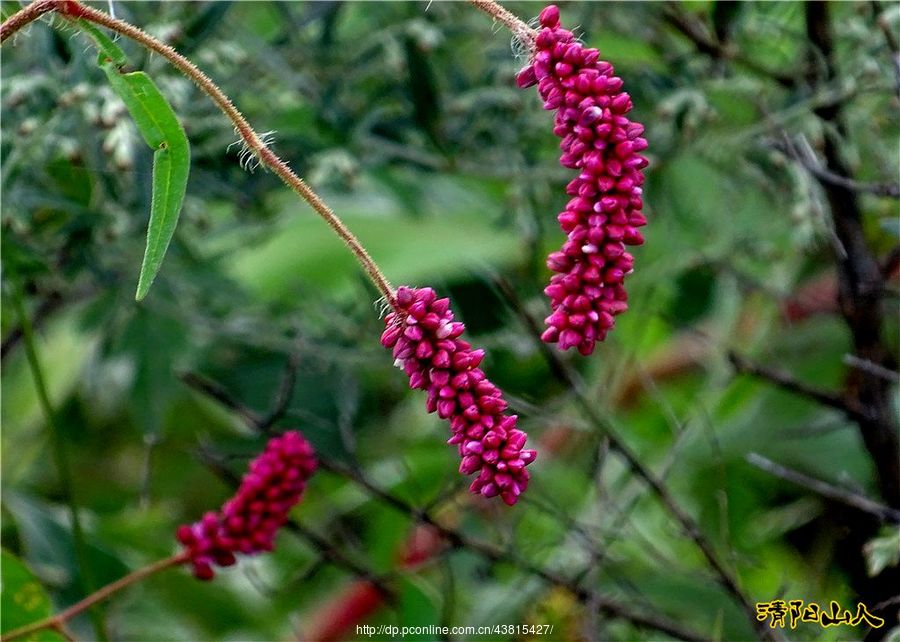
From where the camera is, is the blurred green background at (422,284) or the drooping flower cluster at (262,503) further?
the blurred green background at (422,284)

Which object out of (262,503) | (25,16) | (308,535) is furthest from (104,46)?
(308,535)

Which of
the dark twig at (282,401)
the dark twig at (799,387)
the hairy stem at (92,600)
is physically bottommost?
the dark twig at (799,387)

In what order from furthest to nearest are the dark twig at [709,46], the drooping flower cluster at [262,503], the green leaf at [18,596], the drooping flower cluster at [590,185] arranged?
1. the dark twig at [709,46]
2. the green leaf at [18,596]
3. the drooping flower cluster at [262,503]
4. the drooping flower cluster at [590,185]

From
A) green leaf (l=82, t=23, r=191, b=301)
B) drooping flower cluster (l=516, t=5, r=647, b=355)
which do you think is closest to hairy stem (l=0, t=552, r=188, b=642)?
green leaf (l=82, t=23, r=191, b=301)

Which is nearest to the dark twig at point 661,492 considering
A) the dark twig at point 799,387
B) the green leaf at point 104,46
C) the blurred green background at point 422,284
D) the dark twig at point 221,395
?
the blurred green background at point 422,284

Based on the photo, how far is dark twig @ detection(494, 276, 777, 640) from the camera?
0.83 m

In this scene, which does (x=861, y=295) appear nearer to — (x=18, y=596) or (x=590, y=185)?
(x=590, y=185)

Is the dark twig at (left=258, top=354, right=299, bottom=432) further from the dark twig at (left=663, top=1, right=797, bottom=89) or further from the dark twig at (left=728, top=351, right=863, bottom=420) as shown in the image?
the dark twig at (left=663, top=1, right=797, bottom=89)

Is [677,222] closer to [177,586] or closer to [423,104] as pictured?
[423,104]

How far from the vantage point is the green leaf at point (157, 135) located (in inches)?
23.5

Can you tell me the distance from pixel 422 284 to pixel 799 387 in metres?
0.46

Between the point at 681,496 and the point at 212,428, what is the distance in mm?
676

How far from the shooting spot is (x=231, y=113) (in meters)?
0.58

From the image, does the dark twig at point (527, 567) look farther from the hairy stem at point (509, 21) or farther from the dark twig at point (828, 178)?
the hairy stem at point (509, 21)
